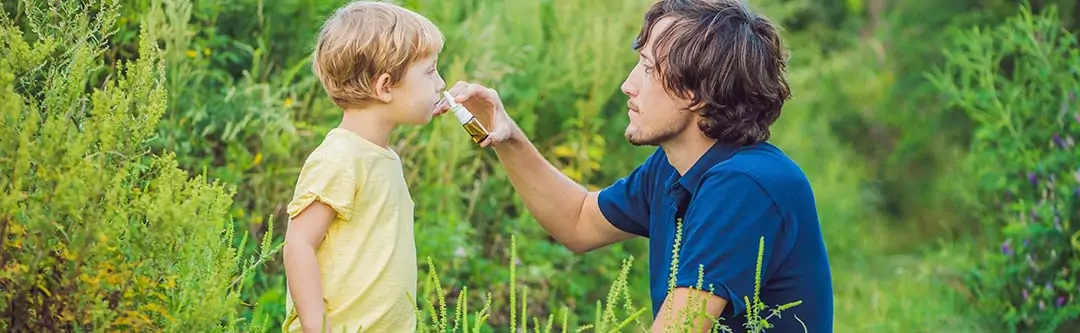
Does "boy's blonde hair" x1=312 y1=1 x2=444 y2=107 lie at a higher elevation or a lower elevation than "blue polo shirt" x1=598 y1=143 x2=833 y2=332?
higher

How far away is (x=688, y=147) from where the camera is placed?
342 centimetres

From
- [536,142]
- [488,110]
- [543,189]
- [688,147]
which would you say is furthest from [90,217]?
[536,142]

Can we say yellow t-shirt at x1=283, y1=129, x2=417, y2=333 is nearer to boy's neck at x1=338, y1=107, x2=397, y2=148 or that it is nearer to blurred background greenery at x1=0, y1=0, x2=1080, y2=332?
boy's neck at x1=338, y1=107, x2=397, y2=148

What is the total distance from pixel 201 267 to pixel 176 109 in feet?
7.00

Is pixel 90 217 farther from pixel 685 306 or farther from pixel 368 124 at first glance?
pixel 685 306

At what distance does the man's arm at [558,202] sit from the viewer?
3.81 metres

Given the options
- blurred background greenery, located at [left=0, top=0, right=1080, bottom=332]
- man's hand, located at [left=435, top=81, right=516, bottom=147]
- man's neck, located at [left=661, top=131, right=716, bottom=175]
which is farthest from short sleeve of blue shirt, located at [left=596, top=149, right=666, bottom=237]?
blurred background greenery, located at [left=0, top=0, right=1080, bottom=332]

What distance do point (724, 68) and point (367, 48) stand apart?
2.86 ft

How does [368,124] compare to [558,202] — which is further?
[558,202]

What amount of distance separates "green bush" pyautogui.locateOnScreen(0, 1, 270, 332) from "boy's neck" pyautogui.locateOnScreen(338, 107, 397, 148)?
560 mm

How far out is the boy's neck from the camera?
3.03 meters

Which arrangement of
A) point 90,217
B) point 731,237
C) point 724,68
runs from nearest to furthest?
1. point 90,217
2. point 731,237
3. point 724,68

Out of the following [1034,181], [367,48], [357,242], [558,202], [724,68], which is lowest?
[1034,181]

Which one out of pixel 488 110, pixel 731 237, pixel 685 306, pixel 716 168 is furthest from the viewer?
pixel 488 110
